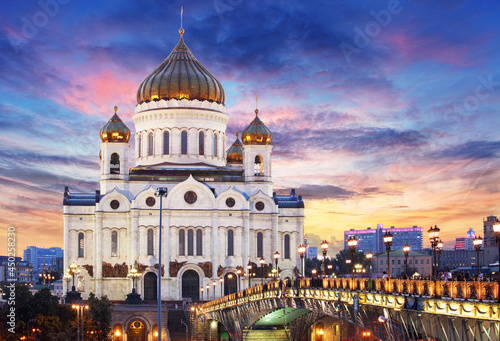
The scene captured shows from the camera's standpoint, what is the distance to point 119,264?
292ft

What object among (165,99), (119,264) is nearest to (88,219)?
(119,264)

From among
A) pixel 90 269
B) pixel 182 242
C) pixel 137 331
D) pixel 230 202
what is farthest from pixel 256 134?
pixel 137 331

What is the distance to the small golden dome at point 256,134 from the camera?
93750mm

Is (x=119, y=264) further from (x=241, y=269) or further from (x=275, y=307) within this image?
(x=275, y=307)

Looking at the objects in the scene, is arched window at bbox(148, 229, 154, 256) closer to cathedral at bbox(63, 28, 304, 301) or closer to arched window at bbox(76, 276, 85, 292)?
cathedral at bbox(63, 28, 304, 301)

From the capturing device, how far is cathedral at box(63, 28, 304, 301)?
291ft

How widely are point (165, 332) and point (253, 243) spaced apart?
58.8 feet

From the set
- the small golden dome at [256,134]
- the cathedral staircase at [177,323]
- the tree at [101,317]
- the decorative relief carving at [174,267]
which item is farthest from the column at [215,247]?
the tree at [101,317]

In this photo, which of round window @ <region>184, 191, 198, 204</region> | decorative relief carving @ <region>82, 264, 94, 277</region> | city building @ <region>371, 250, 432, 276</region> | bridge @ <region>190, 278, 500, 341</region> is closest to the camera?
bridge @ <region>190, 278, 500, 341</region>

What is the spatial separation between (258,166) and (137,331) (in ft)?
84.2

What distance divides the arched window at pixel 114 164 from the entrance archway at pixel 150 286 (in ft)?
39.9

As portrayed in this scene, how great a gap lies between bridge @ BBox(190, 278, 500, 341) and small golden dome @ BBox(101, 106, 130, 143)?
98.1 feet

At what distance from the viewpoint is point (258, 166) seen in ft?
316

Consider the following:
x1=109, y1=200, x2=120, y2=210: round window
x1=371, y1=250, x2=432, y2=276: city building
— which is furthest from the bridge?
x1=371, y1=250, x2=432, y2=276: city building
